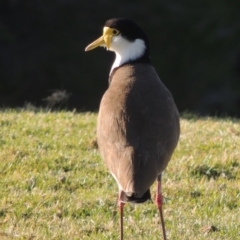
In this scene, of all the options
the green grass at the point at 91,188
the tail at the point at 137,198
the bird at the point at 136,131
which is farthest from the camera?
the green grass at the point at 91,188

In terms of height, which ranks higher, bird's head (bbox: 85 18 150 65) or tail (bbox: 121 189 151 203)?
bird's head (bbox: 85 18 150 65)

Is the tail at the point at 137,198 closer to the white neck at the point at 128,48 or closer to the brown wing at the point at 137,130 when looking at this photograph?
the brown wing at the point at 137,130

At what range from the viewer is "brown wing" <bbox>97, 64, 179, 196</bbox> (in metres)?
5.46

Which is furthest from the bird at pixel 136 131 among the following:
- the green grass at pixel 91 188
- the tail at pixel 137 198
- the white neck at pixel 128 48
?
the green grass at pixel 91 188

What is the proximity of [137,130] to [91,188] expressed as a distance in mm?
1445

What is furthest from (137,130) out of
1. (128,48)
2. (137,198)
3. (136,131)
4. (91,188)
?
(91,188)

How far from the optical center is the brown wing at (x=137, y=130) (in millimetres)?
5461

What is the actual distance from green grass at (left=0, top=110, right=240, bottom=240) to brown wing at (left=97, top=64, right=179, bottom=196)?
29.0 inches

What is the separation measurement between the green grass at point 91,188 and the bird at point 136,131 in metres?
0.41

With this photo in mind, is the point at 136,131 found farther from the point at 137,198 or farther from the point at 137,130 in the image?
the point at 137,198

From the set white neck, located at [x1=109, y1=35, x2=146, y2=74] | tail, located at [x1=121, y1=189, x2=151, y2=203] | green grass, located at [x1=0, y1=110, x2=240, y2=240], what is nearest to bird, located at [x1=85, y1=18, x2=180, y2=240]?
tail, located at [x1=121, y1=189, x2=151, y2=203]

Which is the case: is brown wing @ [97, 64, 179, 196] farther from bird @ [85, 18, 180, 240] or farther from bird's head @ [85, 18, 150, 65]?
bird's head @ [85, 18, 150, 65]

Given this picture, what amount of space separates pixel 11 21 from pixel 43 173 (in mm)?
10065

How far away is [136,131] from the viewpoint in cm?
570
